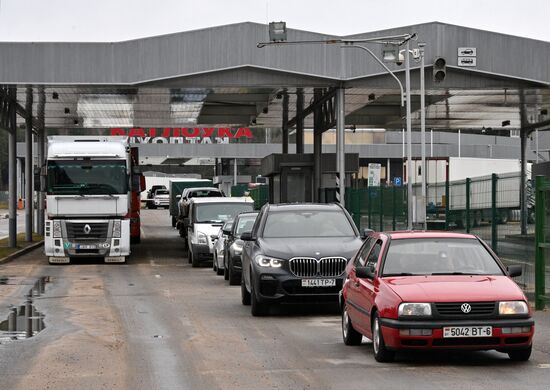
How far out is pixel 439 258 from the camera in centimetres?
1242

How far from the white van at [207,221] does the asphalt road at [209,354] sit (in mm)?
9101

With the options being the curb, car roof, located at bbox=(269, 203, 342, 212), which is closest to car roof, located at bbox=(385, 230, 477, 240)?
car roof, located at bbox=(269, 203, 342, 212)

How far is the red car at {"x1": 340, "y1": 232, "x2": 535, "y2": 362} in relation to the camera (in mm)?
11141

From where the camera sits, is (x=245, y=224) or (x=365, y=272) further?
(x=245, y=224)

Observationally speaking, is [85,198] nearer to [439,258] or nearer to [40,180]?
[40,180]

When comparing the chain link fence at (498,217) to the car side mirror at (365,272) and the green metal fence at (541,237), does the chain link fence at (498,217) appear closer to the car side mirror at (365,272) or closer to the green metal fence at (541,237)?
the green metal fence at (541,237)

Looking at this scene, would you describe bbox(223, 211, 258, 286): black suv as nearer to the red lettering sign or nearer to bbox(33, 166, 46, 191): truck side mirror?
bbox(33, 166, 46, 191): truck side mirror

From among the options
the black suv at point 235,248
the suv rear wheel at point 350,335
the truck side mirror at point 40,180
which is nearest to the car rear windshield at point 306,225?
the black suv at point 235,248

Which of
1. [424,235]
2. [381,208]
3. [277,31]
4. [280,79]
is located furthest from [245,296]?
[280,79]

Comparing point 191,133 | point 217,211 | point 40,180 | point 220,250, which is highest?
point 191,133

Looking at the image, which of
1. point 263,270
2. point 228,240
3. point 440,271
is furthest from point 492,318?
point 228,240

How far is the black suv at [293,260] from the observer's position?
55.7ft

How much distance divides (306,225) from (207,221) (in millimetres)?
13406

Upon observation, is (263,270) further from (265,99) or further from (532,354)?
(265,99)
